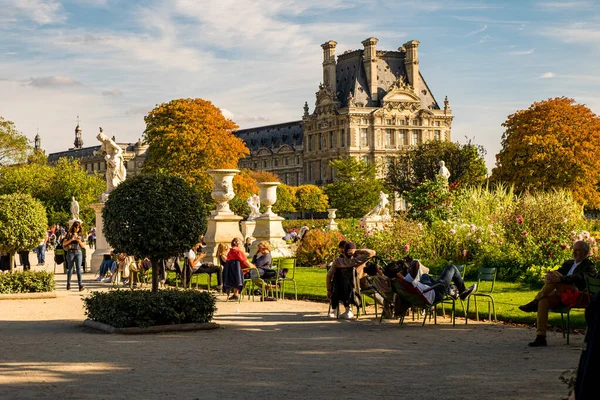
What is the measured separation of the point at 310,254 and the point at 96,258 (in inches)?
217

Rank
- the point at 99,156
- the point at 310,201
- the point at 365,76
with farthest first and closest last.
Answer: the point at 99,156 < the point at 365,76 < the point at 310,201

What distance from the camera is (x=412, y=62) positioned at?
10088 centimetres

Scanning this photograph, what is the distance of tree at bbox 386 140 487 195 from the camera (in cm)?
7081

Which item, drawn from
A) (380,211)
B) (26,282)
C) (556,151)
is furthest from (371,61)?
(26,282)

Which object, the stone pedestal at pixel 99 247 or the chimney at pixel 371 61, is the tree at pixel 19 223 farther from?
the chimney at pixel 371 61

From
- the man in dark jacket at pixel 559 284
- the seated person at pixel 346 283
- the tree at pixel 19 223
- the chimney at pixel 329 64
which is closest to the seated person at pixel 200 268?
the tree at pixel 19 223

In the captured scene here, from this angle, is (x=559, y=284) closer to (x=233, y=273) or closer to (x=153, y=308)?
(x=153, y=308)

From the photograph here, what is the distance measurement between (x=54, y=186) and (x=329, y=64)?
49.9 m

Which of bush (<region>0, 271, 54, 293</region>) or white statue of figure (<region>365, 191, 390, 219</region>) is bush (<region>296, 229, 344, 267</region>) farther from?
bush (<region>0, 271, 54, 293</region>)

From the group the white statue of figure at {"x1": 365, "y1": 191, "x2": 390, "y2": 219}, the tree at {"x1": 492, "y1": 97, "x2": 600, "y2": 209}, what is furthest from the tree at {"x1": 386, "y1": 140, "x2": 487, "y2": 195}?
the white statue of figure at {"x1": 365, "y1": 191, "x2": 390, "y2": 219}

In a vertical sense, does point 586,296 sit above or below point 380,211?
below

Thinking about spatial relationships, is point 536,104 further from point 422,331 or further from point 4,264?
point 422,331

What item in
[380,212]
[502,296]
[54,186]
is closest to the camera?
[502,296]

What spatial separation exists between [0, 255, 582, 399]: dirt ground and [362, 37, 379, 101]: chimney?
290 feet
